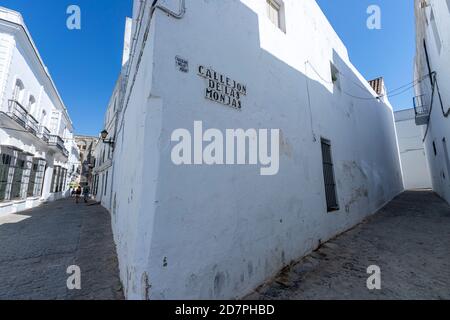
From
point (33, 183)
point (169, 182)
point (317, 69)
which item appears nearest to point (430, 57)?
point (317, 69)

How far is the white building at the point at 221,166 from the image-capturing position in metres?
2.00

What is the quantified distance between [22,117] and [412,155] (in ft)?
98.4

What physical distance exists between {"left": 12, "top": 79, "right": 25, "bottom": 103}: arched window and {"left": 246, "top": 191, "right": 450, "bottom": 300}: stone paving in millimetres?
12524

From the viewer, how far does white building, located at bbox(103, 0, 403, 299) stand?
78.7 inches

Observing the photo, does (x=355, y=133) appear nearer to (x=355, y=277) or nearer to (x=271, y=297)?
(x=355, y=277)

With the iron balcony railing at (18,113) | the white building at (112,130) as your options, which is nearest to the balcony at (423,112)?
the white building at (112,130)

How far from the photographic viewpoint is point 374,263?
351 cm

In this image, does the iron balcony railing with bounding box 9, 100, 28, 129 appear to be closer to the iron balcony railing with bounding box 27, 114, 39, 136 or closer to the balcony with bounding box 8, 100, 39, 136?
the balcony with bounding box 8, 100, 39, 136

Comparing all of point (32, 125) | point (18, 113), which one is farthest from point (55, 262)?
point (32, 125)

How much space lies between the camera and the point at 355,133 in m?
7.59

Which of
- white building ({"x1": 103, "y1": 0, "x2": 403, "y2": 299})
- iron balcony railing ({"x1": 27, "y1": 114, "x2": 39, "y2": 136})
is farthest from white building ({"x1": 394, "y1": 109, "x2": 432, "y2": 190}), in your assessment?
iron balcony railing ({"x1": 27, "y1": 114, "x2": 39, "y2": 136})

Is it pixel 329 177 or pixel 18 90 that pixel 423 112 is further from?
pixel 18 90

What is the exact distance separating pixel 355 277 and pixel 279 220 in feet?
4.48

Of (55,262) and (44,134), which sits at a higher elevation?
(44,134)
